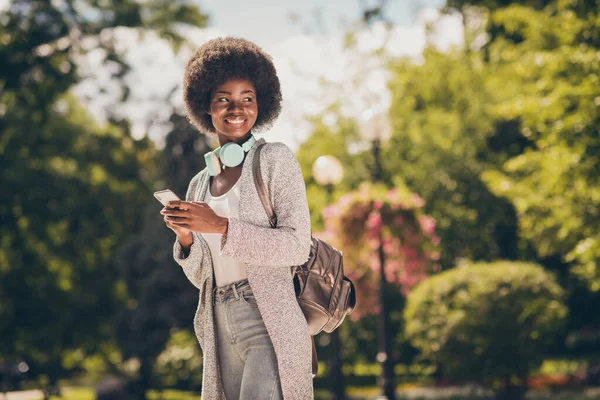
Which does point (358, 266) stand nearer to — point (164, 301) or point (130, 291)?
point (164, 301)

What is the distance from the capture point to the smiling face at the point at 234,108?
340cm

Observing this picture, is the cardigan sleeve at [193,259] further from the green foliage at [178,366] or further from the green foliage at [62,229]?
the green foliage at [178,366]

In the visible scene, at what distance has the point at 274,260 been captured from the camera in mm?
3037

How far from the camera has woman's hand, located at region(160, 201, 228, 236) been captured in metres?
2.89

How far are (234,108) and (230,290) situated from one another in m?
0.78

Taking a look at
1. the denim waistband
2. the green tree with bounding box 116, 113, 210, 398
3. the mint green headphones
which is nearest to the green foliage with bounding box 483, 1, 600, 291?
the green tree with bounding box 116, 113, 210, 398

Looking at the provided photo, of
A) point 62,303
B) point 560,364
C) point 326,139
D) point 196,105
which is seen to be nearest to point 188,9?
point 326,139

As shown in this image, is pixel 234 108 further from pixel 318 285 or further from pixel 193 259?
pixel 318 285

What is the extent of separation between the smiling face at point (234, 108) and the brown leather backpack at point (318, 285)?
0.53ft

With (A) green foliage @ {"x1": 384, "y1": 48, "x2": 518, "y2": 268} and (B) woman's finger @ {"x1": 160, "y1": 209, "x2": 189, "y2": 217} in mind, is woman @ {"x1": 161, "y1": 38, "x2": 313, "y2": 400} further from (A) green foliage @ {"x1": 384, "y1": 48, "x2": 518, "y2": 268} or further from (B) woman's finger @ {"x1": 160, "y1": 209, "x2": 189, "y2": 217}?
(A) green foliage @ {"x1": 384, "y1": 48, "x2": 518, "y2": 268}

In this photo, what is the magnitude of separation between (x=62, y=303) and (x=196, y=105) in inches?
805

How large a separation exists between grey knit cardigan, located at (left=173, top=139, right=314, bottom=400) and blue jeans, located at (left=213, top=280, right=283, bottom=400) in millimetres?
37

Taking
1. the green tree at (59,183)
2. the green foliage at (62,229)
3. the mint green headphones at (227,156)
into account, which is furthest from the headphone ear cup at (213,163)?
the green foliage at (62,229)

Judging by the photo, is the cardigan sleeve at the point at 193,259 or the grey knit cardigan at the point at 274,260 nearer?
the grey knit cardigan at the point at 274,260
